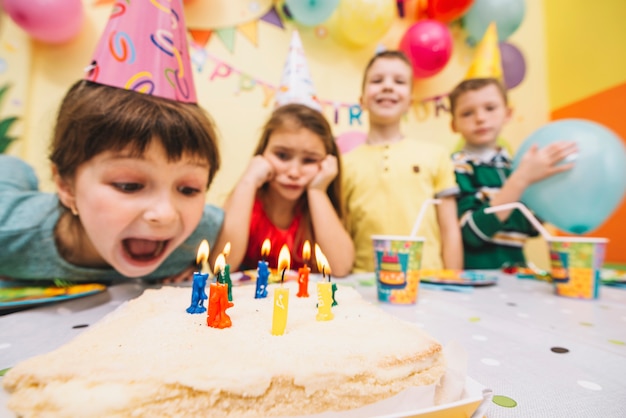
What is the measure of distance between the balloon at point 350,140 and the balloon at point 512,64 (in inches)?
44.4

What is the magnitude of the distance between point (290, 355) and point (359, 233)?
1233 millimetres

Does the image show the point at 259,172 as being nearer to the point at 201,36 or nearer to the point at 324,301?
the point at 324,301

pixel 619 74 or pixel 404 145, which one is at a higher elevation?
pixel 619 74

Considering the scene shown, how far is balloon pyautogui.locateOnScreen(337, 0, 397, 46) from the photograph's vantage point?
1.97 metres

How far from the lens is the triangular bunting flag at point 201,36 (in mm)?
2084

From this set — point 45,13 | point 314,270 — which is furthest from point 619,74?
point 45,13

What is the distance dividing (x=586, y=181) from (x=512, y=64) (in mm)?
1627

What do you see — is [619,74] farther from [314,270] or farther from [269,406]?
[269,406]

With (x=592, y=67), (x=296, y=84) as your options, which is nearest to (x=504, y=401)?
(x=296, y=84)

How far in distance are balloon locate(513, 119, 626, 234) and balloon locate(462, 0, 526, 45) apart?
1.33 m

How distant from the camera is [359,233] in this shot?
4.96 feet

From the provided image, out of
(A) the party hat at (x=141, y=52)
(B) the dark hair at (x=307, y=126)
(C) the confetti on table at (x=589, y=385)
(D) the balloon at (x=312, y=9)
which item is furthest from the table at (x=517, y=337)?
(D) the balloon at (x=312, y=9)

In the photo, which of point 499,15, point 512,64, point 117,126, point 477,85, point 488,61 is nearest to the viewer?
point 117,126

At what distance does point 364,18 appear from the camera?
2.01 m
